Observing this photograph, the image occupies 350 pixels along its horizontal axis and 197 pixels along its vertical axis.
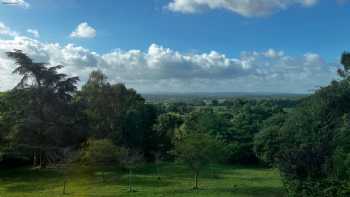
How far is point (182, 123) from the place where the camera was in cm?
7269

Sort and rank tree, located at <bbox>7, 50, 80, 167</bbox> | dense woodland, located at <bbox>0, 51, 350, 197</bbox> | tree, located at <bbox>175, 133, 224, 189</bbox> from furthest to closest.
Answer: tree, located at <bbox>7, 50, 80, 167</bbox> → tree, located at <bbox>175, 133, 224, 189</bbox> → dense woodland, located at <bbox>0, 51, 350, 197</bbox>

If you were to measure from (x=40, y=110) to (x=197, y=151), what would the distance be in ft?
73.4

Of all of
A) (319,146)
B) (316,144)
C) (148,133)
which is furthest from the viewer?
(148,133)

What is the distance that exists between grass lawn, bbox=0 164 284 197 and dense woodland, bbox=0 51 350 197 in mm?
1630

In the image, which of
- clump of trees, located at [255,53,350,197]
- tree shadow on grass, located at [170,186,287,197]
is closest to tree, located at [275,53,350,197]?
clump of trees, located at [255,53,350,197]

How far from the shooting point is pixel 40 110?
50312 mm

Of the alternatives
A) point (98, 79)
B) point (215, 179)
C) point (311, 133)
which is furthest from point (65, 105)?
point (311, 133)

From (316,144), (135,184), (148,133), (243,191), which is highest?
(316,144)

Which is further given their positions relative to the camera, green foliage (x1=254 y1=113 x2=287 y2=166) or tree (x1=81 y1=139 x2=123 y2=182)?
green foliage (x1=254 y1=113 x2=287 y2=166)

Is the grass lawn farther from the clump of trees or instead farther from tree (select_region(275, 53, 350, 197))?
tree (select_region(275, 53, 350, 197))

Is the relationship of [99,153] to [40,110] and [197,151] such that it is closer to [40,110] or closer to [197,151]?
[197,151]

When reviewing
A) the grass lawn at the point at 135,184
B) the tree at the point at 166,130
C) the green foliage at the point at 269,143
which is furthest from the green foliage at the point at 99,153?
the tree at the point at 166,130

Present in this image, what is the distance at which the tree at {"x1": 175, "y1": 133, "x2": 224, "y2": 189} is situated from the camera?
37406 mm

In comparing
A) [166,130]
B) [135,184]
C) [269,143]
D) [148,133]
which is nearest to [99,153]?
[135,184]
